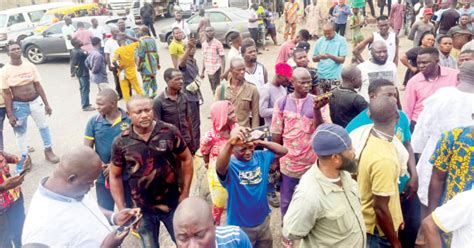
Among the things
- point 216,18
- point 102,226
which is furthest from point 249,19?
point 102,226

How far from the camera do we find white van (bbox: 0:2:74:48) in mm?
18141

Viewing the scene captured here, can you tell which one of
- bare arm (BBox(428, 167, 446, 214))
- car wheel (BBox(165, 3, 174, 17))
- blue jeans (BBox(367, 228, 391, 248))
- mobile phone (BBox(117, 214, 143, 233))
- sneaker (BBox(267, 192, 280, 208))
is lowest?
car wheel (BBox(165, 3, 174, 17))

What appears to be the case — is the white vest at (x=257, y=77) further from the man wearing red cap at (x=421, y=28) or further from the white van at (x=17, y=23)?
the white van at (x=17, y=23)

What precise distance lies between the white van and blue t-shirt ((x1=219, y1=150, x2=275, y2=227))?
57.8 ft

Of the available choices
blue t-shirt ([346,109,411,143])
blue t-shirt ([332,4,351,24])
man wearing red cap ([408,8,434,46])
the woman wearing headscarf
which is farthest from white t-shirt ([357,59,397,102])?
blue t-shirt ([332,4,351,24])

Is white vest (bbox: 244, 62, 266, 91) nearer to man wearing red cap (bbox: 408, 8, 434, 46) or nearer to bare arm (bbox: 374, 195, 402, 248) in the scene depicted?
bare arm (bbox: 374, 195, 402, 248)

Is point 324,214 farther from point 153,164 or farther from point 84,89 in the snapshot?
point 84,89

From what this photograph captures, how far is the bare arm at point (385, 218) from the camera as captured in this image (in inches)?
122

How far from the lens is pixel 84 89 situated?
10008 millimetres

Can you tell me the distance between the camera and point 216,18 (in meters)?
16.4

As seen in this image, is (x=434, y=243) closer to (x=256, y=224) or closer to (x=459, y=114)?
(x=256, y=224)

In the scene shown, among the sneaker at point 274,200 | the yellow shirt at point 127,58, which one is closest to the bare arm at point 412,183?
the sneaker at point 274,200

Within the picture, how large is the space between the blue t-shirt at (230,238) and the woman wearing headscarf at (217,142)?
1294 mm

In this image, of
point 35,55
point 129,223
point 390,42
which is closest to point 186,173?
point 129,223
